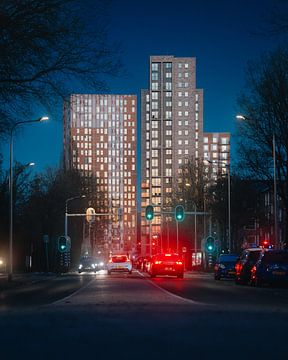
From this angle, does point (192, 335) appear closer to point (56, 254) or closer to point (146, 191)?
point (56, 254)

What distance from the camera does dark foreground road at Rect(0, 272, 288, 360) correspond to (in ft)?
34.2

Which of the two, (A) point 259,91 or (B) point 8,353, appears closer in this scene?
(B) point 8,353

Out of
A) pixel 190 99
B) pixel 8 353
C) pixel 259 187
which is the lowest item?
pixel 8 353

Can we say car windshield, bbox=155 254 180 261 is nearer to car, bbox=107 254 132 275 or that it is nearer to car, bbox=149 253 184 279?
car, bbox=149 253 184 279

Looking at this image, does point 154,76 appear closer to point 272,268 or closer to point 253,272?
point 253,272

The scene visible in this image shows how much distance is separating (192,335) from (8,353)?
324 cm

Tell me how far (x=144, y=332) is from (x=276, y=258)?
25.3 m

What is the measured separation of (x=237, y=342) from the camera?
11.5 m

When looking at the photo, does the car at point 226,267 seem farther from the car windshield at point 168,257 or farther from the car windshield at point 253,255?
the car windshield at point 253,255

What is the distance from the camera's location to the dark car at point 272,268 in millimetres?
36688

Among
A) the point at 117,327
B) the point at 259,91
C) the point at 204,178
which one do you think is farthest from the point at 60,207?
the point at 117,327

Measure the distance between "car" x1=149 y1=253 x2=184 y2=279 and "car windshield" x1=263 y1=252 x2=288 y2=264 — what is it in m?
12.1

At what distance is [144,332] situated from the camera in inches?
502

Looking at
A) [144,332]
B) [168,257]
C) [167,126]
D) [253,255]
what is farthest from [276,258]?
[167,126]
